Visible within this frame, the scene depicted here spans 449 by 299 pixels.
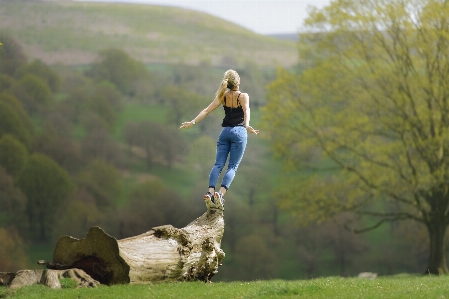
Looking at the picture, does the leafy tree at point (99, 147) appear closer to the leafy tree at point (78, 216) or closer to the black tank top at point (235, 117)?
the leafy tree at point (78, 216)

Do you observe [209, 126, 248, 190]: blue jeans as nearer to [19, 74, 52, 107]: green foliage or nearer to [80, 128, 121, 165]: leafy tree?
[80, 128, 121, 165]: leafy tree

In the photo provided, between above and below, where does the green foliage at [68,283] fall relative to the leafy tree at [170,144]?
above

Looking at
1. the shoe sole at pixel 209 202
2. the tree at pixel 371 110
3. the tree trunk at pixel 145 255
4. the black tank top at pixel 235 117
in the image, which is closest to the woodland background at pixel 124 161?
the tree at pixel 371 110

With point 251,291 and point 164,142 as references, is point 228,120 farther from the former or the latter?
point 164,142

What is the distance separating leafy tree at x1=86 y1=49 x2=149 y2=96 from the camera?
54.5 meters

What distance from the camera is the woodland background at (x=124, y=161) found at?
151 ft

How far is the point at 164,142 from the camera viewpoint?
5134 cm

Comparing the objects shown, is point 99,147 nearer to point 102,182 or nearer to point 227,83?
point 102,182

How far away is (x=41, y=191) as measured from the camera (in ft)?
151

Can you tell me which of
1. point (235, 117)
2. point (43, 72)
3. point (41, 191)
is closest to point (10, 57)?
point (43, 72)

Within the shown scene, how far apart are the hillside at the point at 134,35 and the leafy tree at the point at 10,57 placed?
1.28 meters

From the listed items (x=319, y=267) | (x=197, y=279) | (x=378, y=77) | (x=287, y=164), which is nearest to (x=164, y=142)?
(x=319, y=267)

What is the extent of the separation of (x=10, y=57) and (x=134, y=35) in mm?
12719

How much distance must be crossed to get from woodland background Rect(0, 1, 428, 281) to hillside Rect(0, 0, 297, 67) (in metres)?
0.18
